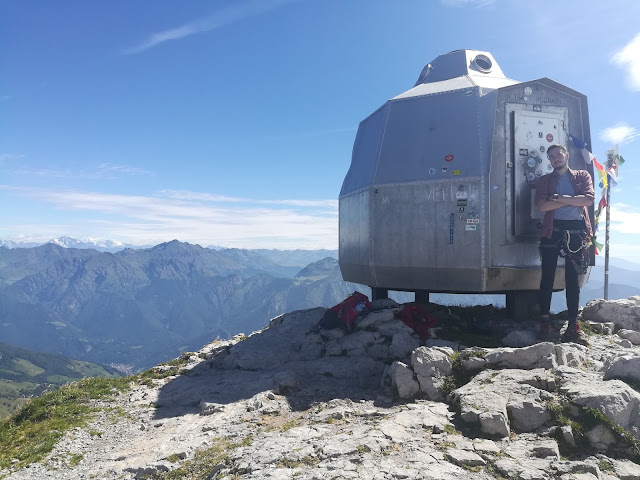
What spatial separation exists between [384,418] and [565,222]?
7542 mm

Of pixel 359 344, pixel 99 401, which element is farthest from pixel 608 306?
pixel 99 401

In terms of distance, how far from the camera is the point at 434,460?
5.25 m

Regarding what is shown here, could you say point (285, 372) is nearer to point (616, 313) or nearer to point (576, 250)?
point (576, 250)

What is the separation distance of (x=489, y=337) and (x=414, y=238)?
367 centimetres

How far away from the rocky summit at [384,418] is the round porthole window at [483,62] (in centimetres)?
981

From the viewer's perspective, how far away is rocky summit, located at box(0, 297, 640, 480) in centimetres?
537

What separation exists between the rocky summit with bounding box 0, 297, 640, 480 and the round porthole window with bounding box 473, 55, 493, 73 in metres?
9.81

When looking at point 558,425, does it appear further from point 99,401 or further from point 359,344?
point 99,401

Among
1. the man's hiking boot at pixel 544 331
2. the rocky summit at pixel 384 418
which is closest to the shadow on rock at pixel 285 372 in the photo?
Result: the rocky summit at pixel 384 418

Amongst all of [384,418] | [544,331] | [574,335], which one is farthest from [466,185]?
[384,418]

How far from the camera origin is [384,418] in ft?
22.5

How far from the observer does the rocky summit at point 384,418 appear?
537cm

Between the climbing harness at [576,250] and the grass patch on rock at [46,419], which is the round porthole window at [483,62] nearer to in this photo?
the climbing harness at [576,250]

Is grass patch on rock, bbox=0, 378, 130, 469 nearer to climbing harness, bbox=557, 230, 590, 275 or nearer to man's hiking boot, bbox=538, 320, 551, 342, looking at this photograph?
man's hiking boot, bbox=538, 320, 551, 342
